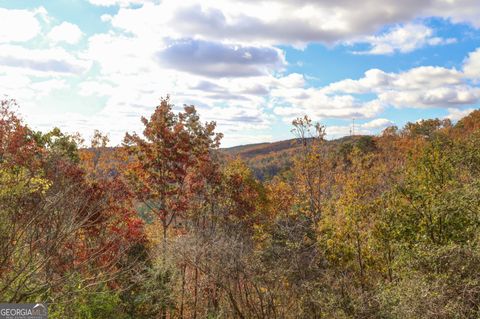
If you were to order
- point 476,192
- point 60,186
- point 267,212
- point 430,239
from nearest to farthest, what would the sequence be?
point 476,192 → point 430,239 → point 60,186 → point 267,212

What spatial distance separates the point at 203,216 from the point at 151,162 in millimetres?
5464

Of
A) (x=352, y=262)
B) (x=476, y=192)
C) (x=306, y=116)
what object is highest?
(x=306, y=116)

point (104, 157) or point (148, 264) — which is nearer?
point (148, 264)

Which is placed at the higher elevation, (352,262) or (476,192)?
(476,192)

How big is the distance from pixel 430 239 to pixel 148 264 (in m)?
13.5

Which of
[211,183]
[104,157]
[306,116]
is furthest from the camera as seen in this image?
[104,157]

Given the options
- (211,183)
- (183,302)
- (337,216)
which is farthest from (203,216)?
(337,216)

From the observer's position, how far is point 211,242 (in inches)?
575

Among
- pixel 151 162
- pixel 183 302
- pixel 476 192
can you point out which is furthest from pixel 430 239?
pixel 151 162

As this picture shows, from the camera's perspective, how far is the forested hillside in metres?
9.42

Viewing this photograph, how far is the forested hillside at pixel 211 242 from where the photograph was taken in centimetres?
942

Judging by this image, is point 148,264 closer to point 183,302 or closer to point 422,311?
point 183,302

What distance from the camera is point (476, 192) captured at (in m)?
11.6

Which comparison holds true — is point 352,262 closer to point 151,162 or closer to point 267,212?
point 151,162
